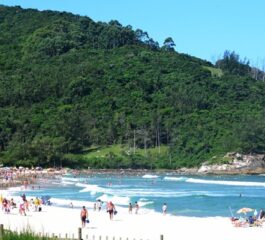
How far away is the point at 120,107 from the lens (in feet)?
452

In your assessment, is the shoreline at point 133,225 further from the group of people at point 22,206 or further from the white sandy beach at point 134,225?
the group of people at point 22,206

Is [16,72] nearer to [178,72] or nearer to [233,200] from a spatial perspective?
[178,72]

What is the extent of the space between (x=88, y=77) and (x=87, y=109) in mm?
14598

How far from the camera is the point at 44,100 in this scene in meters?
144

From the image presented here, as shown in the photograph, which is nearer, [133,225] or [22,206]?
[133,225]

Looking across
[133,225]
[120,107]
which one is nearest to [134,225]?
[133,225]

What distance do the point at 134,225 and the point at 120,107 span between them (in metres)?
104

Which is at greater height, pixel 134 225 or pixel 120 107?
pixel 120 107

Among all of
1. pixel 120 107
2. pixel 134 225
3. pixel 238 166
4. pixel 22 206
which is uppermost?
pixel 120 107

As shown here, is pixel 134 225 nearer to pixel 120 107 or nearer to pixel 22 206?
pixel 22 206

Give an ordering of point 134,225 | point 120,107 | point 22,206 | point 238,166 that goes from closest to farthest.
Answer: point 134,225, point 22,206, point 238,166, point 120,107

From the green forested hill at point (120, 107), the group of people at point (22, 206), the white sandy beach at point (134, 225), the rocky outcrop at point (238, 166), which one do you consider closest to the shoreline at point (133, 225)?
the white sandy beach at point (134, 225)

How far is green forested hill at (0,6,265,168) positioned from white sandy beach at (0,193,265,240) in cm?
6978

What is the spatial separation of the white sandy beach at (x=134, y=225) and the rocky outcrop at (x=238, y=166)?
2800 inches
